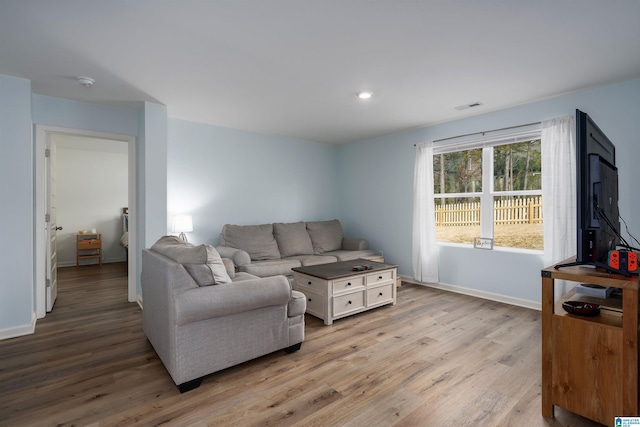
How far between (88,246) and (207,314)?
597 centimetres

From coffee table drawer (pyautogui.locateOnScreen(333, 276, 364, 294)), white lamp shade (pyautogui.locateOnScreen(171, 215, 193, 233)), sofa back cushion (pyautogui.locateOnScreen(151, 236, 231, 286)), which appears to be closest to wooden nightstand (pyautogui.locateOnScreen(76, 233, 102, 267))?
white lamp shade (pyautogui.locateOnScreen(171, 215, 193, 233))

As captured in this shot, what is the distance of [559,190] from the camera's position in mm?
3428

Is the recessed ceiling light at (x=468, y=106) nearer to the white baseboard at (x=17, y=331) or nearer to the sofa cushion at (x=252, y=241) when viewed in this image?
the sofa cushion at (x=252, y=241)

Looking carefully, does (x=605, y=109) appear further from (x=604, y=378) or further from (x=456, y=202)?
(x=604, y=378)

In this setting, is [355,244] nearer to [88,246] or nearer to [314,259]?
[314,259]

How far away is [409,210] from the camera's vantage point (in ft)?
16.3

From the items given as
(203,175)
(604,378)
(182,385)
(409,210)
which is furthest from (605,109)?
(203,175)

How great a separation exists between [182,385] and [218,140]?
3.51 meters

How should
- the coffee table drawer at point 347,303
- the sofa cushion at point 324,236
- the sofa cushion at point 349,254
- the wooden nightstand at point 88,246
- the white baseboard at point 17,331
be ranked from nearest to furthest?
the white baseboard at point 17,331 < the coffee table drawer at point 347,303 < the sofa cushion at point 349,254 < the sofa cushion at point 324,236 < the wooden nightstand at point 88,246

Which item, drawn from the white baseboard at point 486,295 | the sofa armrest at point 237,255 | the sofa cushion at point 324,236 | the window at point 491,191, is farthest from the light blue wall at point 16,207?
the window at point 491,191

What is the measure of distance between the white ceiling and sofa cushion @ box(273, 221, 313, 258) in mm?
1962

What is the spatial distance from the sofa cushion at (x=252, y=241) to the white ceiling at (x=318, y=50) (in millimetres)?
1705

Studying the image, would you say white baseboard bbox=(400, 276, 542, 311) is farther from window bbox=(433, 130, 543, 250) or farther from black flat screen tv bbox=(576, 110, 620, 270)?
black flat screen tv bbox=(576, 110, 620, 270)

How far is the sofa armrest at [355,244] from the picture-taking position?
5.27 metres
